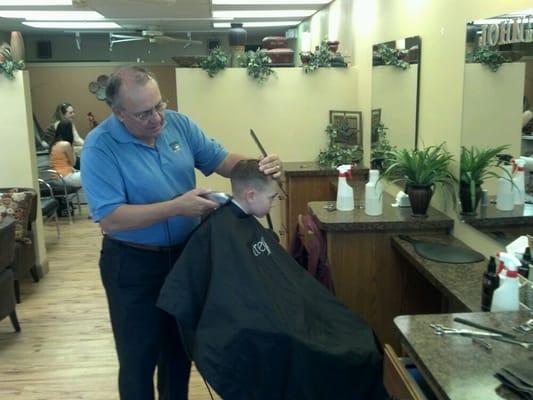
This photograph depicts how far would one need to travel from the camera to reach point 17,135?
401 centimetres

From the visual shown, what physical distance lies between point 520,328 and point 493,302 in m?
0.17

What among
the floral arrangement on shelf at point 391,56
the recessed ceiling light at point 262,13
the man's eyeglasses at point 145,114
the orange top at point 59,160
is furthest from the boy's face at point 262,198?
the orange top at point 59,160

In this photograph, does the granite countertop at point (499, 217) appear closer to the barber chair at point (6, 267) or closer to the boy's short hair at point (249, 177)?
the boy's short hair at point (249, 177)

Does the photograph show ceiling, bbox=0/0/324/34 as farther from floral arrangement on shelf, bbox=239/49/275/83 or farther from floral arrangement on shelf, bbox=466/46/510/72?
floral arrangement on shelf, bbox=466/46/510/72

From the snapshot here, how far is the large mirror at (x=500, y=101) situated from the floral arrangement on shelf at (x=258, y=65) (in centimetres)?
201

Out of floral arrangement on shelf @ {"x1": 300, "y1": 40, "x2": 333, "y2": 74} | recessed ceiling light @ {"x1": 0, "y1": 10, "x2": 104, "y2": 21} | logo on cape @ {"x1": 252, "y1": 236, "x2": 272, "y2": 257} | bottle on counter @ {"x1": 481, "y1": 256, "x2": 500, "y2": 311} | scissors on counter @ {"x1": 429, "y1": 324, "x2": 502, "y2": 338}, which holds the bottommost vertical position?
scissors on counter @ {"x1": 429, "y1": 324, "x2": 502, "y2": 338}

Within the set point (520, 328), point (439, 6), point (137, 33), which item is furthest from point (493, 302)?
point (137, 33)

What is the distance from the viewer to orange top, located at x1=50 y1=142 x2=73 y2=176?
20.1ft

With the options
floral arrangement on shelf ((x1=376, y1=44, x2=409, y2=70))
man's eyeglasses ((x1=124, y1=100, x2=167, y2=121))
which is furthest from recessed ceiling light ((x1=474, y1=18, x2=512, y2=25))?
man's eyeglasses ((x1=124, y1=100, x2=167, y2=121))

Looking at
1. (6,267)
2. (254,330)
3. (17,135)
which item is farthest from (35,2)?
(254,330)

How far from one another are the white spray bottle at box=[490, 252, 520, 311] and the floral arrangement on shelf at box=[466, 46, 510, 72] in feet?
2.85

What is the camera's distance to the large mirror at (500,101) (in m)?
1.99

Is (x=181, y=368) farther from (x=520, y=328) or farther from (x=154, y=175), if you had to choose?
(x=520, y=328)

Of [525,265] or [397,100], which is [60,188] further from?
[525,265]
